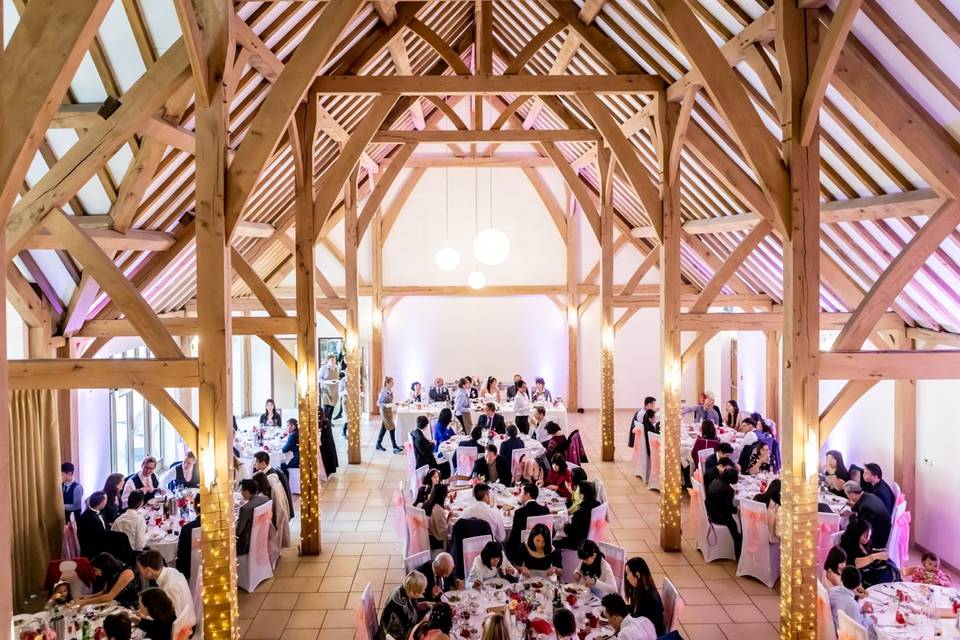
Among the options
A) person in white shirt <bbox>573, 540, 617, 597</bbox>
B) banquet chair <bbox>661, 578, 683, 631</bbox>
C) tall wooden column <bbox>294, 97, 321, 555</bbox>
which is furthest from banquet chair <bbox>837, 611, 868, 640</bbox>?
tall wooden column <bbox>294, 97, 321, 555</bbox>

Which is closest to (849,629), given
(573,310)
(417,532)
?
(417,532)

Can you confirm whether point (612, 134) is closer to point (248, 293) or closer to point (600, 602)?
point (600, 602)

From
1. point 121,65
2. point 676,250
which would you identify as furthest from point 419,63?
point 121,65

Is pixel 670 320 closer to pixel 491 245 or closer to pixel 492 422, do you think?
pixel 491 245

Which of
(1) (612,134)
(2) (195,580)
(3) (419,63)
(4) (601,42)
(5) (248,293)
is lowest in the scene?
(2) (195,580)

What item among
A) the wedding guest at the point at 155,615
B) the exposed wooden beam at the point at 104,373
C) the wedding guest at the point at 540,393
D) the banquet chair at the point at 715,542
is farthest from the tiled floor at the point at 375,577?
the wedding guest at the point at 540,393

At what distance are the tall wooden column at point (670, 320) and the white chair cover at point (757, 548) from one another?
0.81 m

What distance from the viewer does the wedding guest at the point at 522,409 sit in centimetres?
1130

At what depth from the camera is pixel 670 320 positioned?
758 centimetres

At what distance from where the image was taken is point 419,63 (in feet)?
36.2

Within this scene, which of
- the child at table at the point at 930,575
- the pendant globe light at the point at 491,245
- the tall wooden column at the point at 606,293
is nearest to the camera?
the child at table at the point at 930,575

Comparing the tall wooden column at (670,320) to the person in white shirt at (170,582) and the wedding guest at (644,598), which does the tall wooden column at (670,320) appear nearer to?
the wedding guest at (644,598)

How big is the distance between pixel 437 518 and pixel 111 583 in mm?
2748

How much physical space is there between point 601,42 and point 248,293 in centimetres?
908
